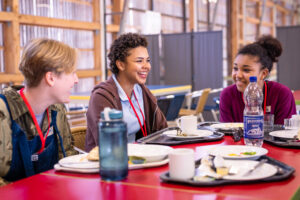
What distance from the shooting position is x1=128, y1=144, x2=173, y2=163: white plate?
149 cm

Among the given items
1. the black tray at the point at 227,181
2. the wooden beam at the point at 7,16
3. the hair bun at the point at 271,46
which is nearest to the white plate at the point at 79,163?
the black tray at the point at 227,181

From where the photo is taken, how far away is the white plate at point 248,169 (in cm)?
124

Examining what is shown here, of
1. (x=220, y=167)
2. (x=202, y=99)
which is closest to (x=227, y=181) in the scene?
(x=220, y=167)

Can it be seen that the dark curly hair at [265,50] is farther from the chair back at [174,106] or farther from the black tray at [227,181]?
the chair back at [174,106]

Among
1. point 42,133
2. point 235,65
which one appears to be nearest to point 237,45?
point 235,65

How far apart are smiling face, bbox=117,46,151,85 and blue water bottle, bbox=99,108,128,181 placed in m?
1.47

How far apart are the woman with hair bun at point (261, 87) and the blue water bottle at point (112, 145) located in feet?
5.44

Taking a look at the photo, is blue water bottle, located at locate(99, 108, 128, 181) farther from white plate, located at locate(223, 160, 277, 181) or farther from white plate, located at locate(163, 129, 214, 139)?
white plate, located at locate(163, 129, 214, 139)

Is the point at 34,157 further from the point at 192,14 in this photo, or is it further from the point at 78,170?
the point at 192,14

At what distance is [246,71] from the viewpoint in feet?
9.32


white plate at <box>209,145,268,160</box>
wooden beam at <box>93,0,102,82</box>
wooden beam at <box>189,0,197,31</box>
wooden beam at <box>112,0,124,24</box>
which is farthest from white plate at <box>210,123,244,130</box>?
wooden beam at <box>189,0,197,31</box>

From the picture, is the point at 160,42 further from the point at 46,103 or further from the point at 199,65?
the point at 46,103

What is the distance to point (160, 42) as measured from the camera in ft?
28.6

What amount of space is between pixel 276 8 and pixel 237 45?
24.1ft
